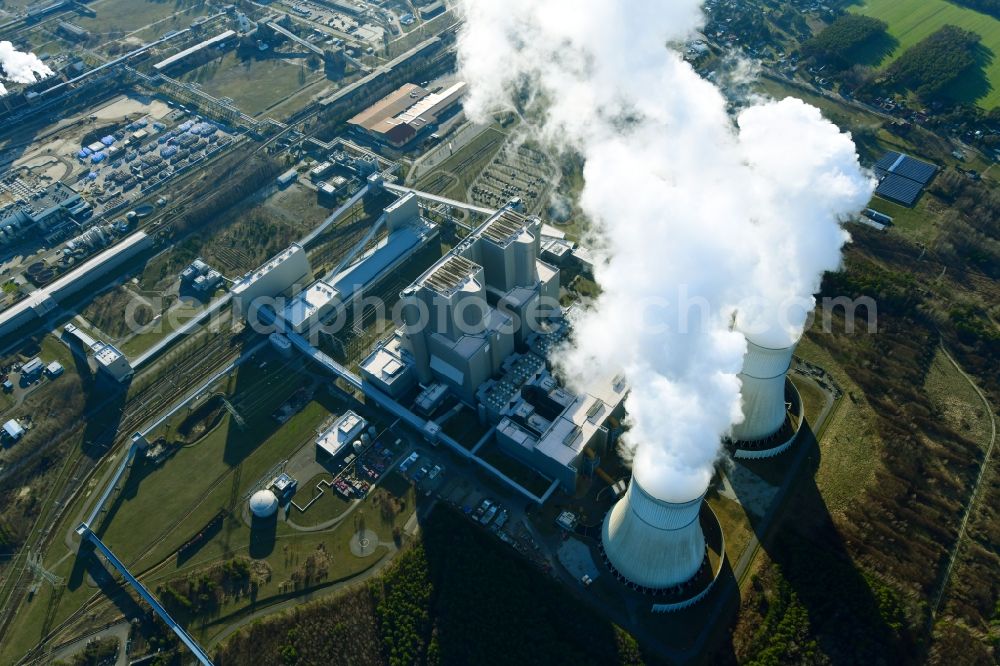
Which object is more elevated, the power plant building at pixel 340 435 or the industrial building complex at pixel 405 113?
the industrial building complex at pixel 405 113

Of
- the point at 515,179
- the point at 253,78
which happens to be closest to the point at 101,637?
the point at 515,179

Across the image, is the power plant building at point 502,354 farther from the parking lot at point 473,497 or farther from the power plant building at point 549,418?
the parking lot at point 473,497

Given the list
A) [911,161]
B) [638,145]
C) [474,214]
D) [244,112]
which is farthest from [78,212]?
[911,161]

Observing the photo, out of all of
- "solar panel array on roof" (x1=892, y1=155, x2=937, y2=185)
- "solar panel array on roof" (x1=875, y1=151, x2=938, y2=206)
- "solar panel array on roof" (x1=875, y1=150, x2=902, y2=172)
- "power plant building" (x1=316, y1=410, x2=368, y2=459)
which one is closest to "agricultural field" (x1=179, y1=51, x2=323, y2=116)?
"power plant building" (x1=316, y1=410, x2=368, y2=459)

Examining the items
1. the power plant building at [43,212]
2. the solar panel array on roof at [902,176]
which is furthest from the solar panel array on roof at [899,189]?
the power plant building at [43,212]

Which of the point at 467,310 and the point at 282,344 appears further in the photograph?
the point at 282,344

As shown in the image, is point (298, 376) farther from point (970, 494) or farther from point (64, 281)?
point (970, 494)

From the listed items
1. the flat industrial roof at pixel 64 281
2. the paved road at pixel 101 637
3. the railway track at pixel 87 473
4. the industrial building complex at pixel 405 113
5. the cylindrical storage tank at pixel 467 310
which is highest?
the cylindrical storage tank at pixel 467 310

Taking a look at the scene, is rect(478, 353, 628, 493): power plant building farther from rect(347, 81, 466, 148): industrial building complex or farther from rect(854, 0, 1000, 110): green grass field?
rect(854, 0, 1000, 110): green grass field
